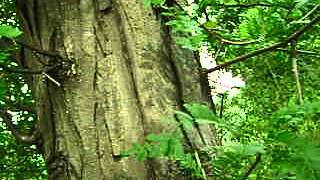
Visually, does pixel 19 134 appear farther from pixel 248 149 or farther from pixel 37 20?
pixel 248 149

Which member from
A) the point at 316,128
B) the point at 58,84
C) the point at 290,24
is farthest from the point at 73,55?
the point at 316,128

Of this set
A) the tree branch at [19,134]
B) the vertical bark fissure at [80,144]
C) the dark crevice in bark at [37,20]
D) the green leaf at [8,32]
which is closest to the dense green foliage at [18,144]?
the tree branch at [19,134]

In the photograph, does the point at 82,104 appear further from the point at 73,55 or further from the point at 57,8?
the point at 57,8

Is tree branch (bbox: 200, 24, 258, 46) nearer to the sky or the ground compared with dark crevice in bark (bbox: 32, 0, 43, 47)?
nearer to the ground

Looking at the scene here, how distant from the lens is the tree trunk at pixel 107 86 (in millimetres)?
1466

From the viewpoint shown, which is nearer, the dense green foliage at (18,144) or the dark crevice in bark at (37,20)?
the dark crevice in bark at (37,20)

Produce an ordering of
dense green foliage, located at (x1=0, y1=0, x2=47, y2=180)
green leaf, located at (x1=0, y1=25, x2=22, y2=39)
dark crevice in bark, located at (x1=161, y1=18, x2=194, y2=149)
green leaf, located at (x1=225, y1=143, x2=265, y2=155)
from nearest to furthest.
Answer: green leaf, located at (x1=225, y1=143, x2=265, y2=155) → green leaf, located at (x1=0, y1=25, x2=22, y2=39) → dark crevice in bark, located at (x1=161, y1=18, x2=194, y2=149) → dense green foliage, located at (x1=0, y1=0, x2=47, y2=180)

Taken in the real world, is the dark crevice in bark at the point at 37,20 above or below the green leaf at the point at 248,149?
above

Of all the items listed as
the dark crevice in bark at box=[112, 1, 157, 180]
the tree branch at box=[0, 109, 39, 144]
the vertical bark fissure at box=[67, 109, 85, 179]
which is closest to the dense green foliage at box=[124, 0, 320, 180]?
the dark crevice in bark at box=[112, 1, 157, 180]

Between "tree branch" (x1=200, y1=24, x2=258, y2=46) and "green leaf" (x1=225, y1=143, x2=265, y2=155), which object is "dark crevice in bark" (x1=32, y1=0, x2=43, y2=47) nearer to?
"tree branch" (x1=200, y1=24, x2=258, y2=46)

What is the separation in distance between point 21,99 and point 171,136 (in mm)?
1569

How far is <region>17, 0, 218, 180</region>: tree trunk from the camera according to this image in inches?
57.7

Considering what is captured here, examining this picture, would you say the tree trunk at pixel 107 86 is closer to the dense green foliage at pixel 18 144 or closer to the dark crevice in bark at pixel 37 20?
the dark crevice in bark at pixel 37 20

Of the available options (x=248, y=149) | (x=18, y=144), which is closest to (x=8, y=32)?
(x=248, y=149)
